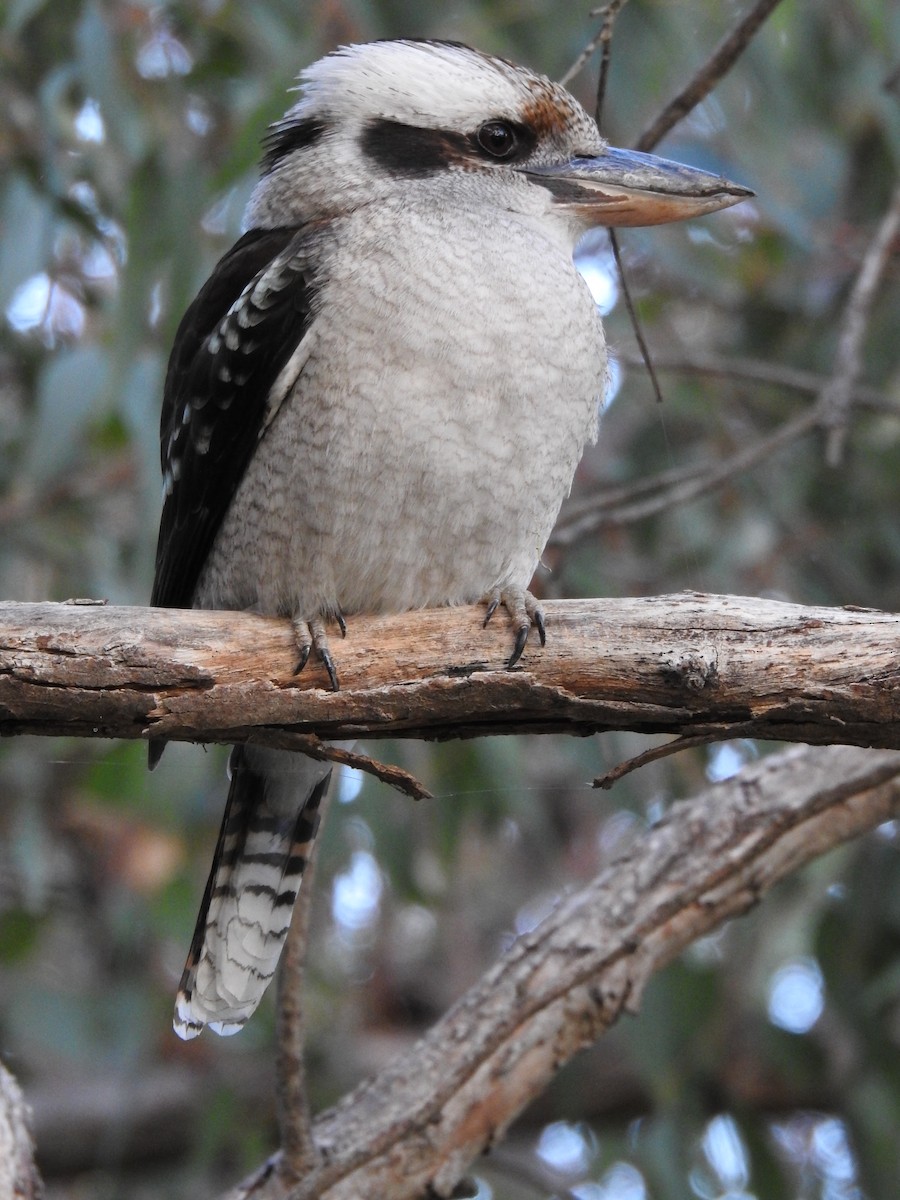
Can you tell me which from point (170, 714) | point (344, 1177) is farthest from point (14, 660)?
point (344, 1177)

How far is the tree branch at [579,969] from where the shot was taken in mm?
1928

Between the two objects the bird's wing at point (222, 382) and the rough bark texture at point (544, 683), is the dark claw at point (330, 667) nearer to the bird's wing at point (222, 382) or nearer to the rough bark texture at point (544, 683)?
the rough bark texture at point (544, 683)

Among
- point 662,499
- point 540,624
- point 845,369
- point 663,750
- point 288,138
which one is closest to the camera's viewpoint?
point 663,750

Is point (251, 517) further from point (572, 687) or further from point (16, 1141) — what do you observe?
point (16, 1141)

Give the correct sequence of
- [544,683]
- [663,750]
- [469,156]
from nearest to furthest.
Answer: [663,750]
[544,683]
[469,156]

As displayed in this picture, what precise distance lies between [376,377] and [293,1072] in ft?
2.99

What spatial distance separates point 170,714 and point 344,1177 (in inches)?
27.8

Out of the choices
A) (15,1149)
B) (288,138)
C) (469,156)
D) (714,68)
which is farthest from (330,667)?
(714,68)

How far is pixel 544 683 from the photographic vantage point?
1646 mm

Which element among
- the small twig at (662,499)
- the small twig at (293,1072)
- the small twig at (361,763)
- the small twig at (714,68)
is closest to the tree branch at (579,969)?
the small twig at (293,1072)

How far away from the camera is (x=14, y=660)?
62.9 inches

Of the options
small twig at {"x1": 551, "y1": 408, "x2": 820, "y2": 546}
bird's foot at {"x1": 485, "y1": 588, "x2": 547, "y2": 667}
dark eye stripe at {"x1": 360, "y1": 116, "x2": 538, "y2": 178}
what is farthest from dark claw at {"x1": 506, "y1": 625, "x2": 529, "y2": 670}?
dark eye stripe at {"x1": 360, "y1": 116, "x2": 538, "y2": 178}

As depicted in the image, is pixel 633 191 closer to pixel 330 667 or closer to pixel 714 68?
pixel 714 68

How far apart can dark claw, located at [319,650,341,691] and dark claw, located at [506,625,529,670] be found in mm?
205
